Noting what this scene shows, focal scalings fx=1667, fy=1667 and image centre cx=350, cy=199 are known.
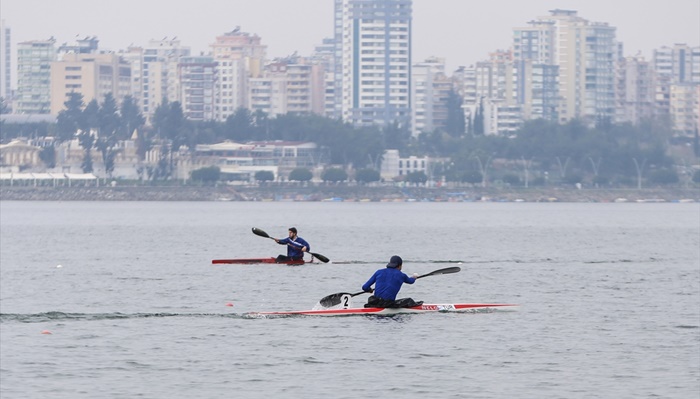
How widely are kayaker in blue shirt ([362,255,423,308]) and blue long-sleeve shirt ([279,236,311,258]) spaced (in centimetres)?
1672

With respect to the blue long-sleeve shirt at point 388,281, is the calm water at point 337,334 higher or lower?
lower

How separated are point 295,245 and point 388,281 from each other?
1831cm

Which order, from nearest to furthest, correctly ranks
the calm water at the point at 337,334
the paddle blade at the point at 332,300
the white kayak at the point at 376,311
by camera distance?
the calm water at the point at 337,334, the white kayak at the point at 376,311, the paddle blade at the point at 332,300

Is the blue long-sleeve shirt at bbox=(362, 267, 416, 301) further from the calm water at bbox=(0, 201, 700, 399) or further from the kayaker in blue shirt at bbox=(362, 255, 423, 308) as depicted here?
the calm water at bbox=(0, 201, 700, 399)

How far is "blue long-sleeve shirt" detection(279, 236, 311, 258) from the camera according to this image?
56.8m

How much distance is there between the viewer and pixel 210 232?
127500 millimetres

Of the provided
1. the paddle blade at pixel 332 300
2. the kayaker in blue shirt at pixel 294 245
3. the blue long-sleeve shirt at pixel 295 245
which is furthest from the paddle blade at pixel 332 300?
the blue long-sleeve shirt at pixel 295 245

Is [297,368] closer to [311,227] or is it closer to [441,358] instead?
[441,358]

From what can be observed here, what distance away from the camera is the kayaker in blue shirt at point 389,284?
3869cm

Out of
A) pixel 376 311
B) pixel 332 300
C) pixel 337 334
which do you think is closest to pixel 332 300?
pixel 332 300

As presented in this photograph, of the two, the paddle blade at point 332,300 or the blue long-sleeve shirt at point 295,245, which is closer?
the paddle blade at point 332,300

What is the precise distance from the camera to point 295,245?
57125mm

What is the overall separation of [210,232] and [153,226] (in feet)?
54.4

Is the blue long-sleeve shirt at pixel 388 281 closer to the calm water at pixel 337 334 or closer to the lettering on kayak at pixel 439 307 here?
the calm water at pixel 337 334
